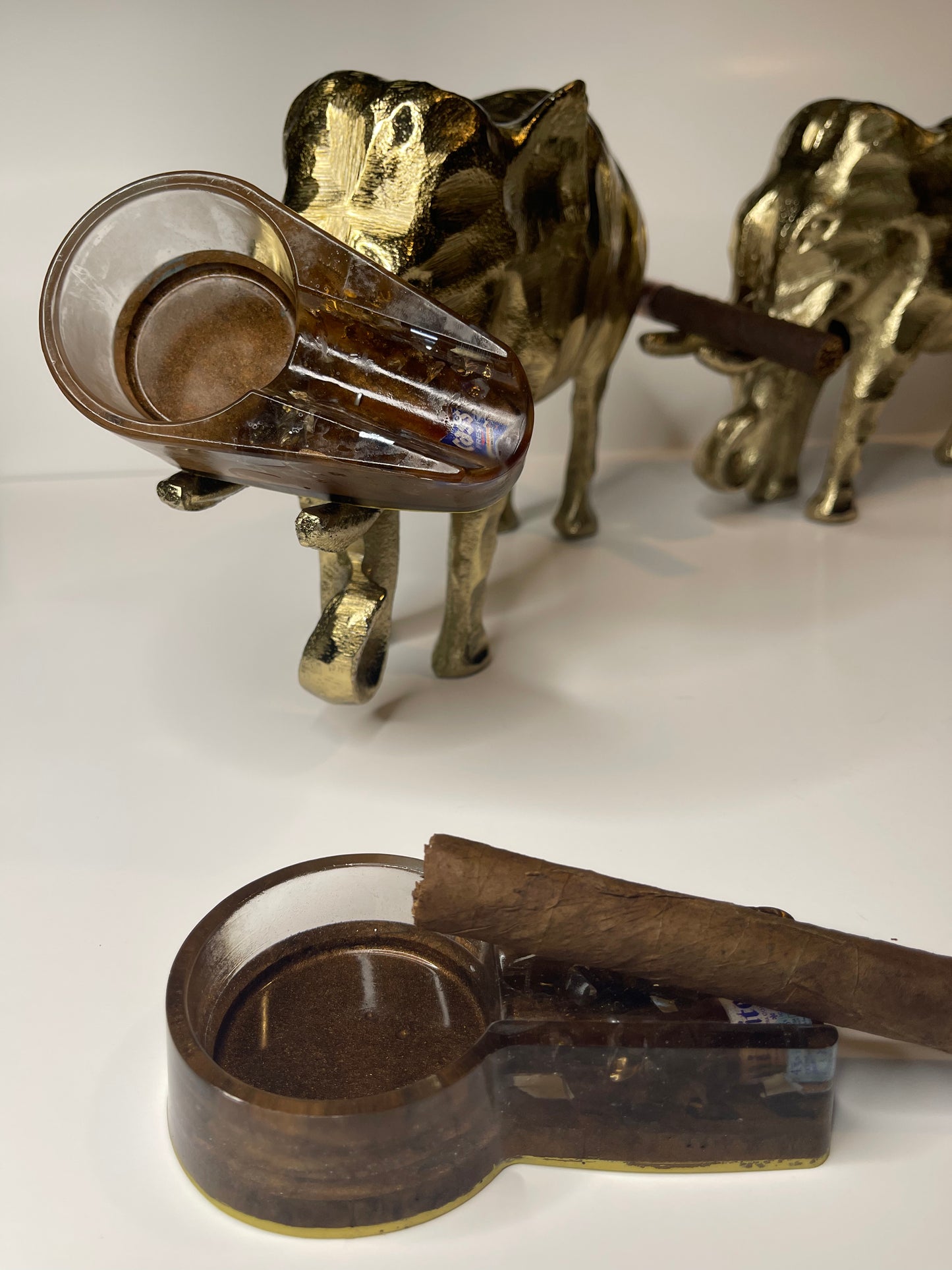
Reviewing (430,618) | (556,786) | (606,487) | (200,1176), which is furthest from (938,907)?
(606,487)

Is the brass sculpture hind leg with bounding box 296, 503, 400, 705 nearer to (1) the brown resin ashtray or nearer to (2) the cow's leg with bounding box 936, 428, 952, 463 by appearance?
(1) the brown resin ashtray

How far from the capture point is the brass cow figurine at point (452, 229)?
1.25m

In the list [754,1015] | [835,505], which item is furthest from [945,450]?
[754,1015]

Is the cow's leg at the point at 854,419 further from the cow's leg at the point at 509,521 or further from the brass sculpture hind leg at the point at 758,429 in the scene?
the cow's leg at the point at 509,521

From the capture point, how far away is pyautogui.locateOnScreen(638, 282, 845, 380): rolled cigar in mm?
1589

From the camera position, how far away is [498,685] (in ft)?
4.95

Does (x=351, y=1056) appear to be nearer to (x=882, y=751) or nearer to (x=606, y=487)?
(x=882, y=751)

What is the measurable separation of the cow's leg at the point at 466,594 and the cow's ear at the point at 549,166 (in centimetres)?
29

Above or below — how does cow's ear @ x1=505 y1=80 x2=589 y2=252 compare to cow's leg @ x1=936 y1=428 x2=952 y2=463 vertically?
above

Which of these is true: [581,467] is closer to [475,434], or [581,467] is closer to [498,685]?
[498,685]

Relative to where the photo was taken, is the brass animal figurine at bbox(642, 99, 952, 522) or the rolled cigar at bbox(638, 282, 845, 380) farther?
the brass animal figurine at bbox(642, 99, 952, 522)

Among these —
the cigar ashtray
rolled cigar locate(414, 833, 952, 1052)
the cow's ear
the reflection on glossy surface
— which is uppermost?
the cow's ear

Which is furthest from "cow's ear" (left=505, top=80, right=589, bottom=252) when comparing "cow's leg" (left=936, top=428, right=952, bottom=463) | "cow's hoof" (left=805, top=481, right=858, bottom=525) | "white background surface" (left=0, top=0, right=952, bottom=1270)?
"cow's leg" (left=936, top=428, right=952, bottom=463)

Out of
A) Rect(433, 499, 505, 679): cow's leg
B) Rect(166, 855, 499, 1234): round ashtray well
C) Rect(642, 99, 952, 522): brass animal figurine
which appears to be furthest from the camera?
Rect(642, 99, 952, 522): brass animal figurine
